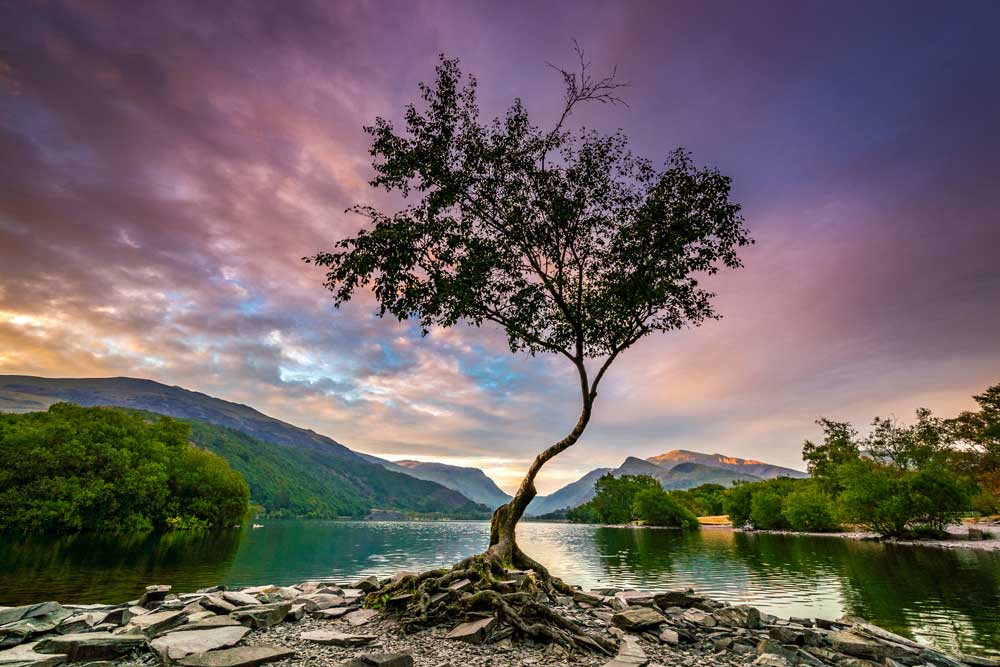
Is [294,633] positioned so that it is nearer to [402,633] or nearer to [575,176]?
[402,633]

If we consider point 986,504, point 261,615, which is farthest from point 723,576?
point 986,504

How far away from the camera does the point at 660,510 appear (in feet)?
519

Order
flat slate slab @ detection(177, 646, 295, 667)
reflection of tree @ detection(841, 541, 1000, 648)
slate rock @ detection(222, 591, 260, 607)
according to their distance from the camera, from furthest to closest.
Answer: reflection of tree @ detection(841, 541, 1000, 648), slate rock @ detection(222, 591, 260, 607), flat slate slab @ detection(177, 646, 295, 667)

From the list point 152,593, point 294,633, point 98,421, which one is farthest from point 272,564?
point 98,421

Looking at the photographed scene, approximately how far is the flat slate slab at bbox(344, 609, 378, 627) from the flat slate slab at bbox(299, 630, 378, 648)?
3.81ft

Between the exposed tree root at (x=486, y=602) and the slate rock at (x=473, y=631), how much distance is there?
16.6 inches

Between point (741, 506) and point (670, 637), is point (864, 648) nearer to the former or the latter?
point (670, 637)

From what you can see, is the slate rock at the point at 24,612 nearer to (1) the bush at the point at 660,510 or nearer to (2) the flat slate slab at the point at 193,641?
A: (2) the flat slate slab at the point at 193,641

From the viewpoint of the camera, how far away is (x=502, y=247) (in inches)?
763

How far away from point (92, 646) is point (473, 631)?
7.71 meters

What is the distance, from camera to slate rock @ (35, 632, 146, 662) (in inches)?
358

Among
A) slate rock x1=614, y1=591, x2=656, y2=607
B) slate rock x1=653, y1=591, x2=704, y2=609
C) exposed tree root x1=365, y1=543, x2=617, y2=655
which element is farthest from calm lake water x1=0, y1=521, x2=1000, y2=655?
exposed tree root x1=365, y1=543, x2=617, y2=655

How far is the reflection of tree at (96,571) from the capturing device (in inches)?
933

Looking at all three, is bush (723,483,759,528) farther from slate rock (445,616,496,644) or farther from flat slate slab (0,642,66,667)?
flat slate slab (0,642,66,667)
